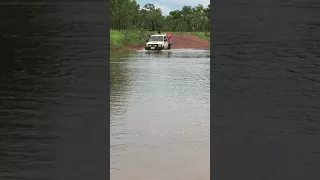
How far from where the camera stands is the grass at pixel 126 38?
11289 mm

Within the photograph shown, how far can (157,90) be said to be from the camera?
423cm

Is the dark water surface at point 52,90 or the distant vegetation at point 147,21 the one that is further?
the distant vegetation at point 147,21

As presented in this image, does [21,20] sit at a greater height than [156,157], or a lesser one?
greater
